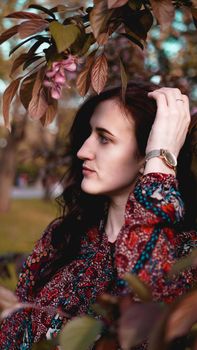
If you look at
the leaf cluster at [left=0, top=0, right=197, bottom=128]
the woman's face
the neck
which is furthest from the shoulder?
the leaf cluster at [left=0, top=0, right=197, bottom=128]

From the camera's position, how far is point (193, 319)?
640 mm

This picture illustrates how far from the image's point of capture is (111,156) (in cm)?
166

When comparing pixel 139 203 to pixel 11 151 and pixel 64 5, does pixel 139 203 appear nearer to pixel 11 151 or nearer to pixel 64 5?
pixel 64 5

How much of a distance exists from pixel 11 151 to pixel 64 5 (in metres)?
14.5

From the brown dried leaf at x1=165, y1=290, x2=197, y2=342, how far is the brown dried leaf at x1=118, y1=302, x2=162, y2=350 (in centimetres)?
3

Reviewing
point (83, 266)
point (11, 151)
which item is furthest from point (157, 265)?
point (11, 151)

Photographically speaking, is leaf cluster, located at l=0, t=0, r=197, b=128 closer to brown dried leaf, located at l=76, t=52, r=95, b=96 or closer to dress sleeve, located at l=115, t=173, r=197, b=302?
brown dried leaf, located at l=76, t=52, r=95, b=96

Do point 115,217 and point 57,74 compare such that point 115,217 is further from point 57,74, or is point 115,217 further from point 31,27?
point 31,27

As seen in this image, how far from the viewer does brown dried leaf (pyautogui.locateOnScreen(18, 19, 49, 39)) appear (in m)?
1.06

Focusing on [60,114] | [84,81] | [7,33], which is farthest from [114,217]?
[60,114]

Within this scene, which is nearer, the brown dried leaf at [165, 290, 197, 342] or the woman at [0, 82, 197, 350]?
the brown dried leaf at [165, 290, 197, 342]

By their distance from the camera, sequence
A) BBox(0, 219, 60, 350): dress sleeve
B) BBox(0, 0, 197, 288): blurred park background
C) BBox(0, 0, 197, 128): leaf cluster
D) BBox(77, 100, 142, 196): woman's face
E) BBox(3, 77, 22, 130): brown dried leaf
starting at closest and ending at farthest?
BBox(0, 0, 197, 128): leaf cluster → BBox(3, 77, 22, 130): brown dried leaf → BBox(77, 100, 142, 196): woman's face → BBox(0, 219, 60, 350): dress sleeve → BBox(0, 0, 197, 288): blurred park background

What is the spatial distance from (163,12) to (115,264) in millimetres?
520

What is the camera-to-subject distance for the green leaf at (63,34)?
1.02 m
